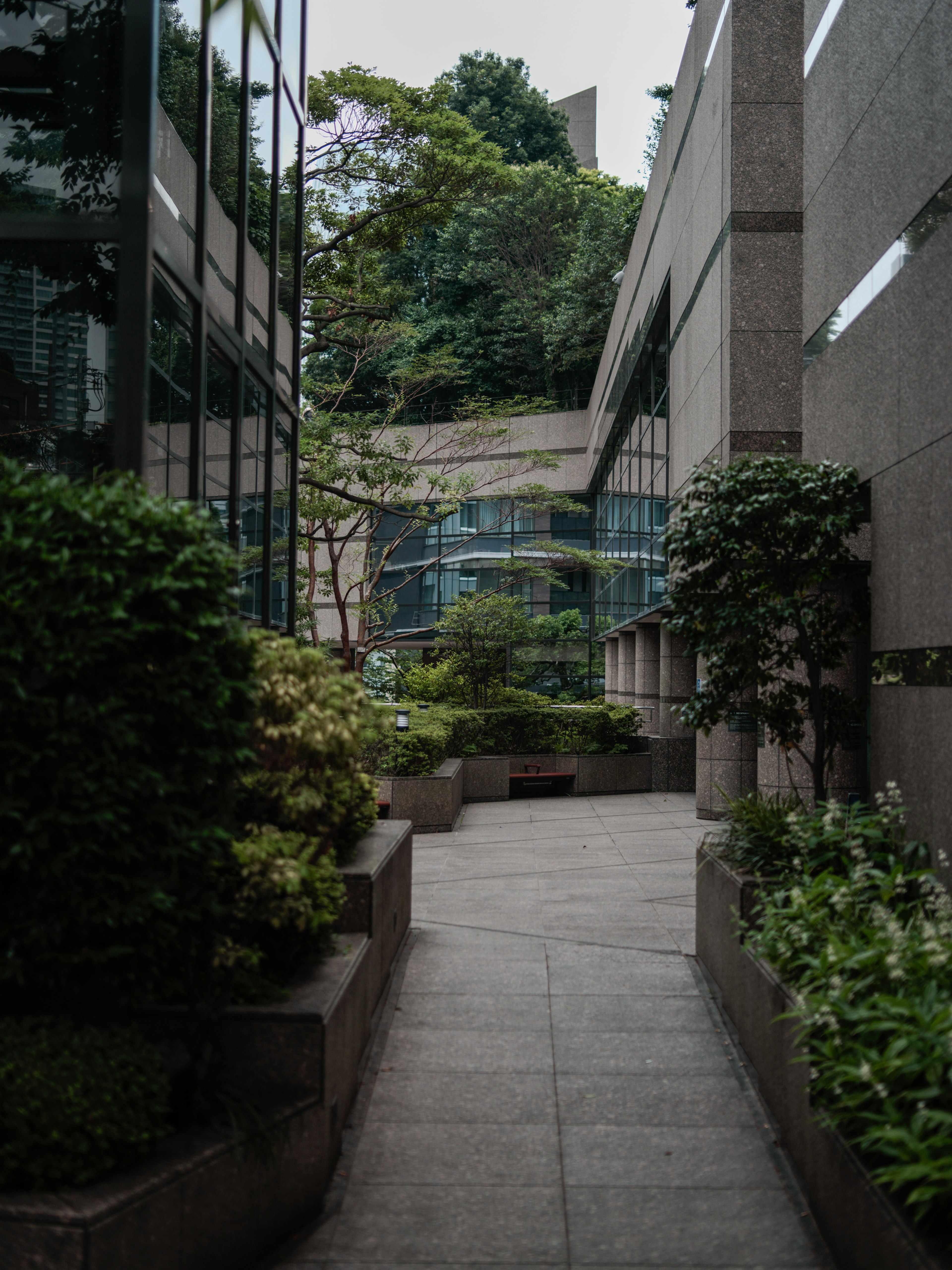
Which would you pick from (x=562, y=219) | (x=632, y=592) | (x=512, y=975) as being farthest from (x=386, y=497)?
(x=512, y=975)

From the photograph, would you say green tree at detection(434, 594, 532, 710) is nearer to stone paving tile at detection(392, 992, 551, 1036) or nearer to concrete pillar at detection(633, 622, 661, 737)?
concrete pillar at detection(633, 622, 661, 737)

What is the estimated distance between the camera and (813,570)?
26.7ft

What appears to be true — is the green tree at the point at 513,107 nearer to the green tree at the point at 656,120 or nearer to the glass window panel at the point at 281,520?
the green tree at the point at 656,120

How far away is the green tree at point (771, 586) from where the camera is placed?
800 cm

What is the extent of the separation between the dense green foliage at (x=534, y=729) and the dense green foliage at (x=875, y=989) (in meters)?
11.5

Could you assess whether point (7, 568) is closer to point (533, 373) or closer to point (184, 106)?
point (184, 106)

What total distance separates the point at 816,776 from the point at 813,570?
157cm

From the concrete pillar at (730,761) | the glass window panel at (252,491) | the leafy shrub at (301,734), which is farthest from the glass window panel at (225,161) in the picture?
the concrete pillar at (730,761)

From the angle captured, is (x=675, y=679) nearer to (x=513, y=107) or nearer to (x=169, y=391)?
(x=169, y=391)

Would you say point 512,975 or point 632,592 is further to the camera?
point 632,592

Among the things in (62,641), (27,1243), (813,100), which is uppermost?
(813,100)

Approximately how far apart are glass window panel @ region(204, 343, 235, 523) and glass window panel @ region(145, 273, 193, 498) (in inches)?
12.3

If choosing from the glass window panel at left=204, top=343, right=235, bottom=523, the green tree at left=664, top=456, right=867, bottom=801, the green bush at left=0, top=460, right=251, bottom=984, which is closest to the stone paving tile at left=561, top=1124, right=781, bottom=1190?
the green bush at left=0, top=460, right=251, bottom=984

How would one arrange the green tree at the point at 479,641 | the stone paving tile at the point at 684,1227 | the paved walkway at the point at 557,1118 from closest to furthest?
the stone paving tile at the point at 684,1227 → the paved walkway at the point at 557,1118 → the green tree at the point at 479,641
